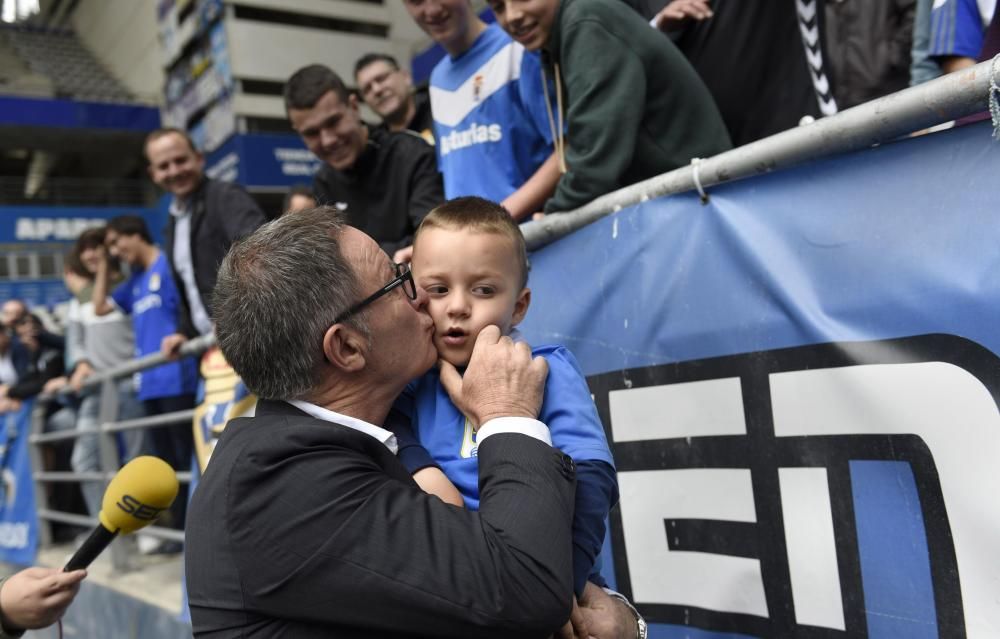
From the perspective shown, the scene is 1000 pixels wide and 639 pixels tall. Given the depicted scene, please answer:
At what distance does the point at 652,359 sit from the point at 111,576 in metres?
4.17

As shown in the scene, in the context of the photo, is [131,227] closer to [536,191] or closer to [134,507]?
[536,191]

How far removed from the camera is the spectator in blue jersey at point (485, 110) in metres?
2.93

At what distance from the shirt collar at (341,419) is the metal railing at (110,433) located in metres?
2.68

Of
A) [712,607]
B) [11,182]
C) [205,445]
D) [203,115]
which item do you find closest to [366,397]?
[712,607]

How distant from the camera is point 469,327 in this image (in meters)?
1.56

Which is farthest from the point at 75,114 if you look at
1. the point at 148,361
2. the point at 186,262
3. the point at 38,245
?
the point at 186,262

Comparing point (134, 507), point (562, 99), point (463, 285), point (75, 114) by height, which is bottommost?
point (134, 507)

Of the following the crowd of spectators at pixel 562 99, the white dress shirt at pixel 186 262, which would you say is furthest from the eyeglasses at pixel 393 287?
the white dress shirt at pixel 186 262

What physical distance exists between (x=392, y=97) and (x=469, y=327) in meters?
2.91

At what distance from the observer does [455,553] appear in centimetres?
118

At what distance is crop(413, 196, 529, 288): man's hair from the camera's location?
5.21ft

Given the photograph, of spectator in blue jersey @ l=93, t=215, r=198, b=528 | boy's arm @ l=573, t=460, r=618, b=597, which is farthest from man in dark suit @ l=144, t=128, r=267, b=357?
boy's arm @ l=573, t=460, r=618, b=597

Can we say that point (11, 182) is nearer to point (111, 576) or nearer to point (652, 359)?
point (111, 576)

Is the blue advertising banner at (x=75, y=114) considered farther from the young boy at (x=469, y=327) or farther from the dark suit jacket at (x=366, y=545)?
the dark suit jacket at (x=366, y=545)
